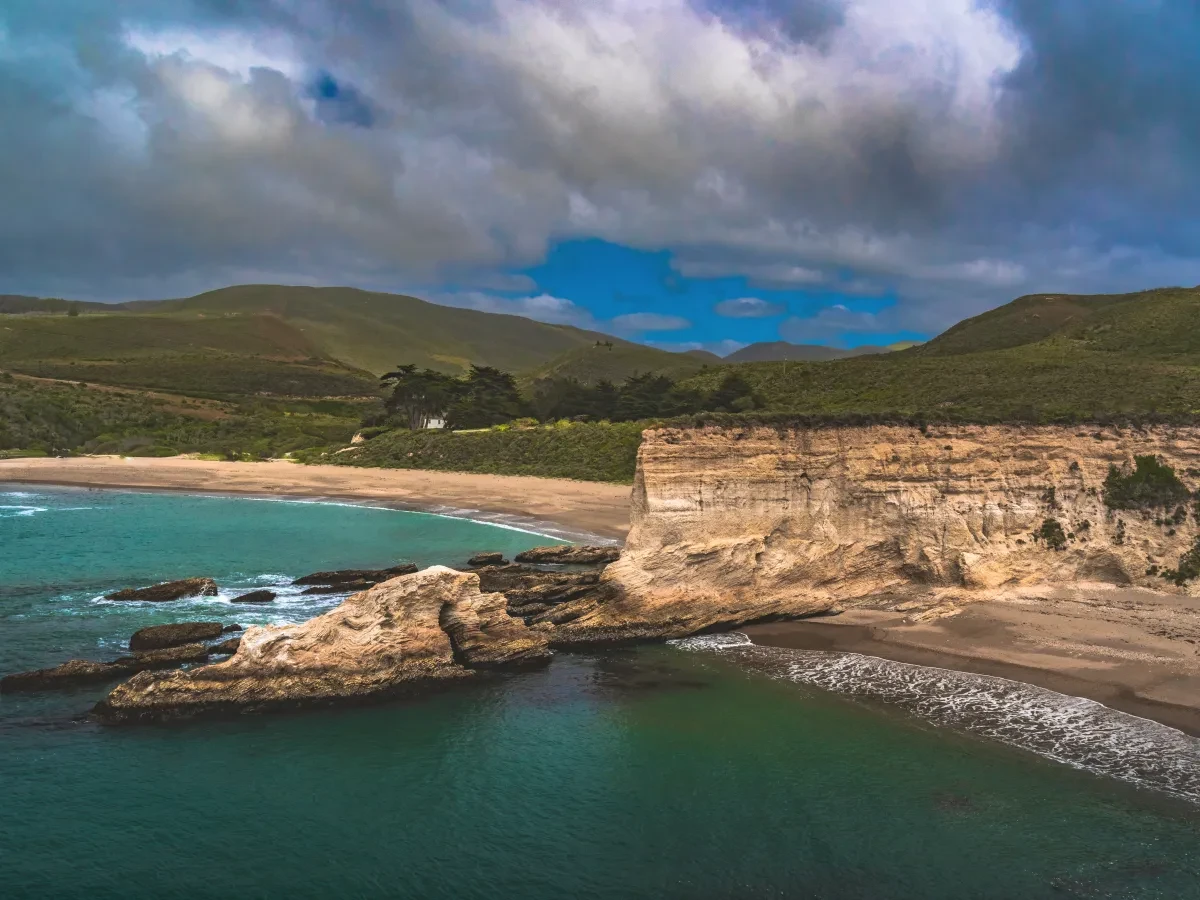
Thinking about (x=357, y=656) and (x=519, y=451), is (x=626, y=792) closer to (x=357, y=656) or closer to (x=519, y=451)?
(x=357, y=656)

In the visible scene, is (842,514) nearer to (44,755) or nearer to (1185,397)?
(44,755)

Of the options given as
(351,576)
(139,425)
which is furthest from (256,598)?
(139,425)

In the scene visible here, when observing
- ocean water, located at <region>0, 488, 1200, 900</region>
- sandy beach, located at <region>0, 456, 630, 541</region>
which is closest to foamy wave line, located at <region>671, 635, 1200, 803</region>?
ocean water, located at <region>0, 488, 1200, 900</region>

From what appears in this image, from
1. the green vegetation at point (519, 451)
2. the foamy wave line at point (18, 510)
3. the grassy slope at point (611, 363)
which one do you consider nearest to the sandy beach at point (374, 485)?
the green vegetation at point (519, 451)

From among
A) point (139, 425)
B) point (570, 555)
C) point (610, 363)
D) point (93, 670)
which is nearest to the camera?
point (93, 670)

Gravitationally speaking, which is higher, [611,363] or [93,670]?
[611,363]

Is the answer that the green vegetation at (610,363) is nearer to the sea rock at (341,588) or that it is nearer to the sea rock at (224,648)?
the sea rock at (341,588)

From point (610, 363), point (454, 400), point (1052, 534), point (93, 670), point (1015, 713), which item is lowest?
point (1015, 713)

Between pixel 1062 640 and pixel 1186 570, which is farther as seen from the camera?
pixel 1186 570
